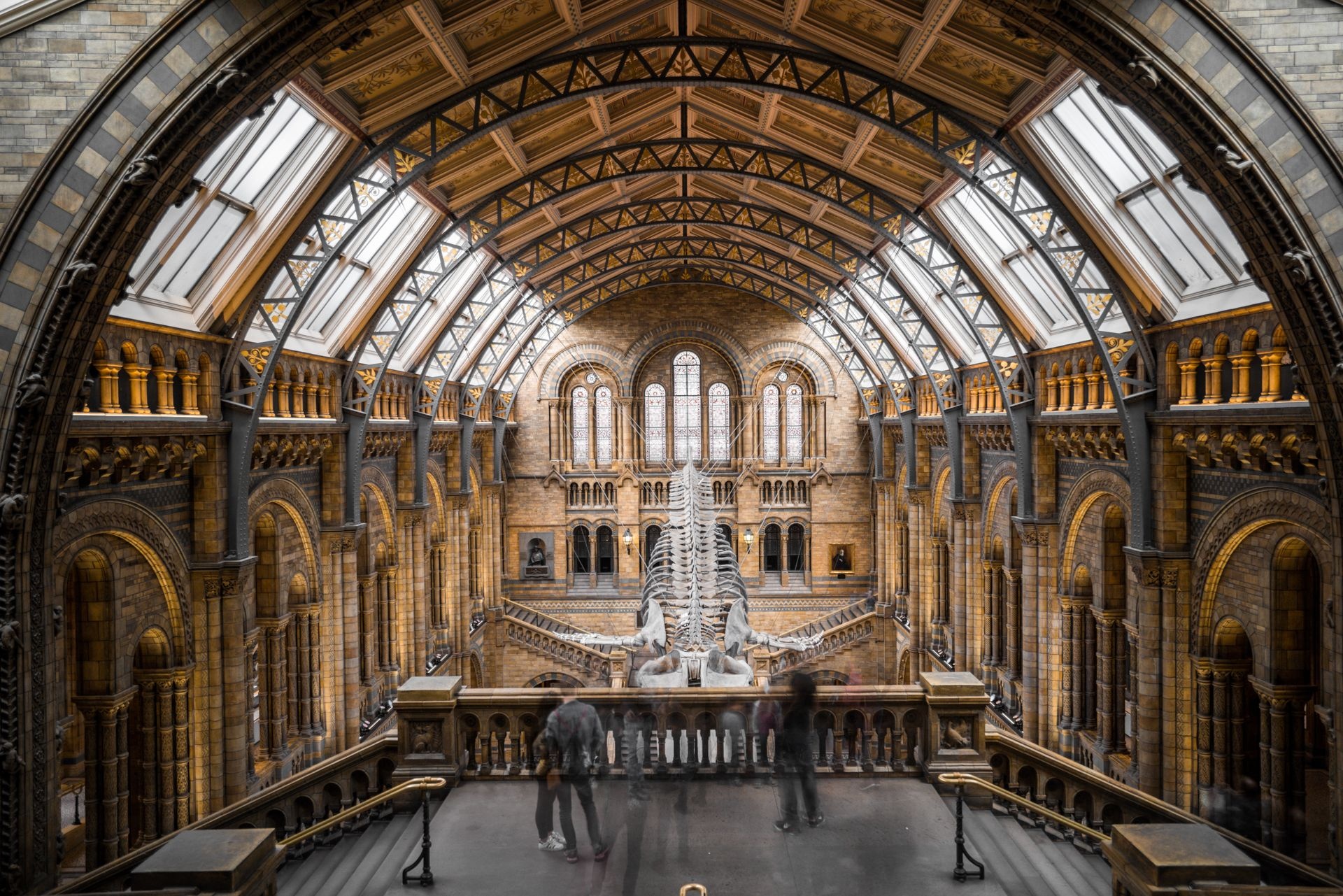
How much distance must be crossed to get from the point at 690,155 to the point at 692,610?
10685mm

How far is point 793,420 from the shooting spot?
3600cm

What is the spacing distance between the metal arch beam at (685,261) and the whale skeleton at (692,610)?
663 cm

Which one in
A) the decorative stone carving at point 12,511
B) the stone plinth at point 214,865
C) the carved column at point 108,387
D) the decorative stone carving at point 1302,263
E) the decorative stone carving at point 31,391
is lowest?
the stone plinth at point 214,865

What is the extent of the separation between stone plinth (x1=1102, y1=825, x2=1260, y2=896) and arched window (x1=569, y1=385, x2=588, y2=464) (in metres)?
30.9

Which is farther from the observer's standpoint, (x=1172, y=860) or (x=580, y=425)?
(x=580, y=425)

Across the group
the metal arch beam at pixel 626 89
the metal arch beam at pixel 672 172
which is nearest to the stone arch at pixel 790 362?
the metal arch beam at pixel 672 172

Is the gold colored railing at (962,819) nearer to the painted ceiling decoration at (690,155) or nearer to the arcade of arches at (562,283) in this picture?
the arcade of arches at (562,283)

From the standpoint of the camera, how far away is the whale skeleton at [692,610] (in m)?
19.1

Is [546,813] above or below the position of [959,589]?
above

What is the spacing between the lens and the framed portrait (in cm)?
3566

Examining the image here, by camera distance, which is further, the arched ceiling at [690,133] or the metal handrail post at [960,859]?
the arched ceiling at [690,133]

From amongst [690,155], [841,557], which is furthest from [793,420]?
[690,155]

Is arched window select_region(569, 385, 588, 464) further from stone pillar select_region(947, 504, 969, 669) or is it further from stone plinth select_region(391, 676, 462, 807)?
stone plinth select_region(391, 676, 462, 807)

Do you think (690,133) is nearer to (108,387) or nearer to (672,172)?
(672,172)
